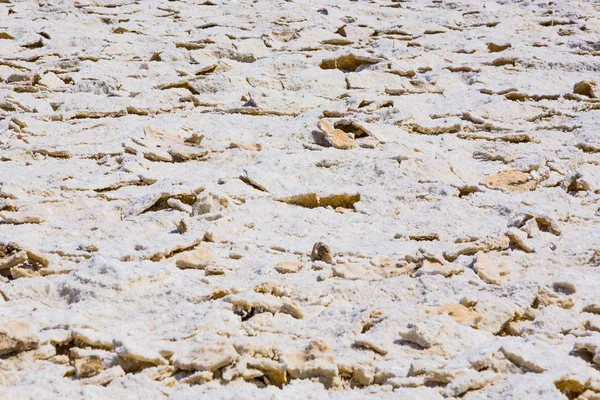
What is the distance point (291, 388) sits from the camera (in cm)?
181

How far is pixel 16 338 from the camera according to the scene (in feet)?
6.23

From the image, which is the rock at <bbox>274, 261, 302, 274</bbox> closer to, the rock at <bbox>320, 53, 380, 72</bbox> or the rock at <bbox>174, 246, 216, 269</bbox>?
the rock at <bbox>174, 246, 216, 269</bbox>

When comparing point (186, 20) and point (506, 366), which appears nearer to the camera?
point (506, 366)

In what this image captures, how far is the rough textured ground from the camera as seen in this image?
188cm

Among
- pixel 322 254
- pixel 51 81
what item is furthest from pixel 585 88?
pixel 51 81

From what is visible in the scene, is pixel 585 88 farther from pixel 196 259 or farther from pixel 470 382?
pixel 470 382

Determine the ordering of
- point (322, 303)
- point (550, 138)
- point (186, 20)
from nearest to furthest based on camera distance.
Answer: point (322, 303) < point (550, 138) < point (186, 20)

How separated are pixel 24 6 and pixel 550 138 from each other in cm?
381

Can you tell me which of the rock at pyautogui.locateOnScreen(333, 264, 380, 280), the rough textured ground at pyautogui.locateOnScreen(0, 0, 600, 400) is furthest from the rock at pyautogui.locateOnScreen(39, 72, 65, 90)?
the rock at pyautogui.locateOnScreen(333, 264, 380, 280)

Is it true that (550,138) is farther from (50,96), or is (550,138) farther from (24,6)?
(24,6)

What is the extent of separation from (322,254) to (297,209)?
1.43 ft

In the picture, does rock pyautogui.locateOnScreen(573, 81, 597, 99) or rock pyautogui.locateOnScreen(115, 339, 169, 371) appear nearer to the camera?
rock pyautogui.locateOnScreen(115, 339, 169, 371)

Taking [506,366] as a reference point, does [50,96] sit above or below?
below

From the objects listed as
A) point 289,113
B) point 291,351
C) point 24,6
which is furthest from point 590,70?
point 24,6
